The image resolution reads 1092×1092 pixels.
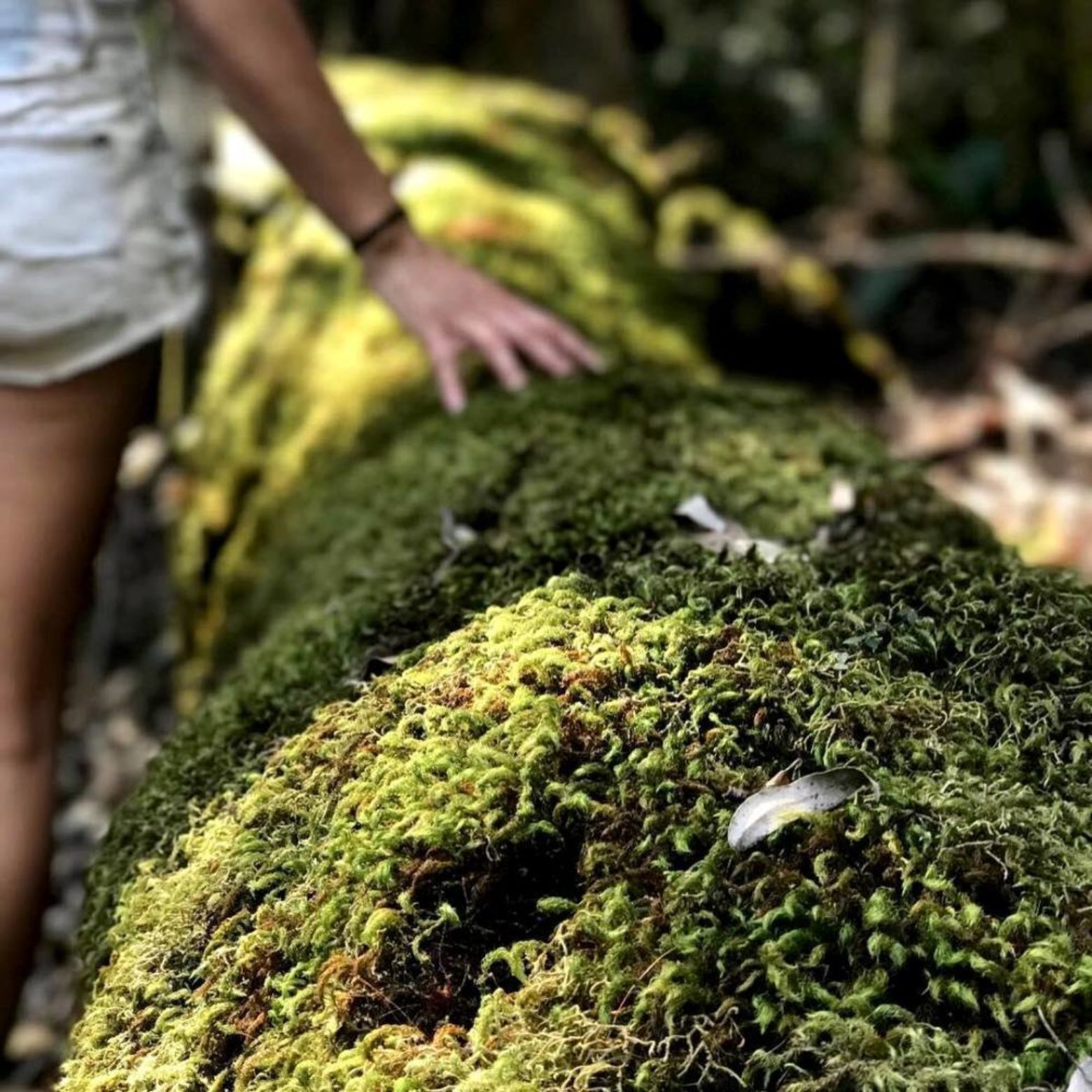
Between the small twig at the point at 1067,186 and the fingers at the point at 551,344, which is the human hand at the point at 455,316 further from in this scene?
the small twig at the point at 1067,186

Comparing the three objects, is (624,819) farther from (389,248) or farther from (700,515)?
(389,248)

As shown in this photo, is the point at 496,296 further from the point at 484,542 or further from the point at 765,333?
the point at 765,333

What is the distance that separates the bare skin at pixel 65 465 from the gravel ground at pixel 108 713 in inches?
30.7

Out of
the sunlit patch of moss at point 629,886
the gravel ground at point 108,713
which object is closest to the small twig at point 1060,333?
the gravel ground at point 108,713

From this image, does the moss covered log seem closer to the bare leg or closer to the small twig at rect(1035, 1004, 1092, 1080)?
the small twig at rect(1035, 1004, 1092, 1080)

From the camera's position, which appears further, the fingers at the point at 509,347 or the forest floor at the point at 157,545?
the forest floor at the point at 157,545

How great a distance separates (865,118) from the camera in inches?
328

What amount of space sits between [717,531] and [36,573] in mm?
1129

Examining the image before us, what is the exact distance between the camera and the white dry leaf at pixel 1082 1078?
3.14 ft

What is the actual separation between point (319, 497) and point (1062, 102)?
19.3ft

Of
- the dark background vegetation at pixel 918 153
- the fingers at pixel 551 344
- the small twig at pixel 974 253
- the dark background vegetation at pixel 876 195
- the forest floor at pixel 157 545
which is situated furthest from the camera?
the small twig at pixel 974 253

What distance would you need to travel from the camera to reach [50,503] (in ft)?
6.37

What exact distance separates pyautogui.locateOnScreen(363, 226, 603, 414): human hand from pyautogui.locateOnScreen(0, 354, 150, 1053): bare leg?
52 centimetres

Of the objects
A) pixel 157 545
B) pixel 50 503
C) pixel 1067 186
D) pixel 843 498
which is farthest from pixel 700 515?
pixel 1067 186
